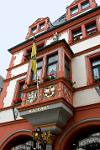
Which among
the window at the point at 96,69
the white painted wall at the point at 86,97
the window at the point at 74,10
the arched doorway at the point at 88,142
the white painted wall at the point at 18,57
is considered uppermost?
the window at the point at 74,10

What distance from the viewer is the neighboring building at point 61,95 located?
31.3ft

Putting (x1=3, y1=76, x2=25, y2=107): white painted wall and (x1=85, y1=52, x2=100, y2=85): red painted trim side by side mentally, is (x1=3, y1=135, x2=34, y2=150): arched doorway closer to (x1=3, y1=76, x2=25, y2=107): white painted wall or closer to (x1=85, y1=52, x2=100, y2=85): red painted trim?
(x1=3, y1=76, x2=25, y2=107): white painted wall

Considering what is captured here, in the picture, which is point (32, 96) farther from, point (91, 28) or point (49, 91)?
point (91, 28)

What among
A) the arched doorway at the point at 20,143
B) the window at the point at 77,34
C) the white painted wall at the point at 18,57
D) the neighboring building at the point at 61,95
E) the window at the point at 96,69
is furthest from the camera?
the white painted wall at the point at 18,57

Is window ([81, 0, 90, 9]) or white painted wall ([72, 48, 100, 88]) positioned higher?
window ([81, 0, 90, 9])

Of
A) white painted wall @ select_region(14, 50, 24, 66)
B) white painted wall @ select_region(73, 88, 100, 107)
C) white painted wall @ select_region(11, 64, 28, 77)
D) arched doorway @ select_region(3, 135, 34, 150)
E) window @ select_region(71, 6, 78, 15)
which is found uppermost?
window @ select_region(71, 6, 78, 15)

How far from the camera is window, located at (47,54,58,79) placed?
10.9 m

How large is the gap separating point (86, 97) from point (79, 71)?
1782 mm

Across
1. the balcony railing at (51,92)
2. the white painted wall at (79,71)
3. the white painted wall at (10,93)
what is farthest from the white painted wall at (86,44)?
the white painted wall at (10,93)

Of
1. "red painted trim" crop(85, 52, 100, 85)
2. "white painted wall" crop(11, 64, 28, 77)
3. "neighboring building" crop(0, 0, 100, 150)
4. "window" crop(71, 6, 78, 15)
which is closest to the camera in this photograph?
"neighboring building" crop(0, 0, 100, 150)

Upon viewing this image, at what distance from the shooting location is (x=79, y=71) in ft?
37.3

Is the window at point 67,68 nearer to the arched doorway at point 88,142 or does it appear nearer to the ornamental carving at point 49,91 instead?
the ornamental carving at point 49,91

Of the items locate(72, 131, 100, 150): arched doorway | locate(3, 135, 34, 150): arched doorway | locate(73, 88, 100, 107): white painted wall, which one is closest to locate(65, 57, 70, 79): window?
locate(73, 88, 100, 107): white painted wall

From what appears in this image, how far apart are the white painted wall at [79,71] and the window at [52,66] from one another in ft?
3.45
